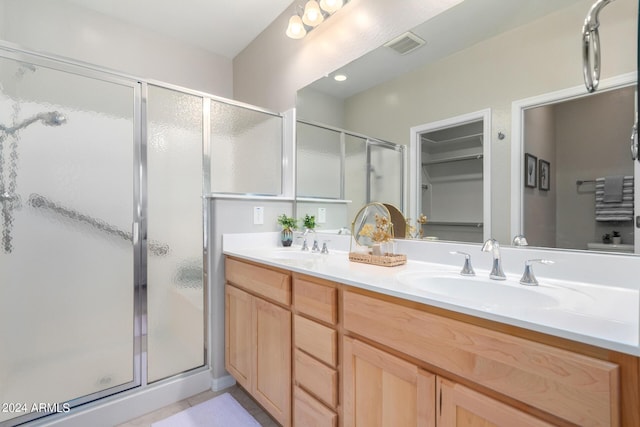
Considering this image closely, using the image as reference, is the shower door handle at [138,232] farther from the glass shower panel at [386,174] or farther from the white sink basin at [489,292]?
the white sink basin at [489,292]

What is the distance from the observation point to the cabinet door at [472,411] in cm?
65

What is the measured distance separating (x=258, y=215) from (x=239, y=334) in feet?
2.49

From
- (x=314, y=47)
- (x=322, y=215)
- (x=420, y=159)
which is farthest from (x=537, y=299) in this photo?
(x=314, y=47)

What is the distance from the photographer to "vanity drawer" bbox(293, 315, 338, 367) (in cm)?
108

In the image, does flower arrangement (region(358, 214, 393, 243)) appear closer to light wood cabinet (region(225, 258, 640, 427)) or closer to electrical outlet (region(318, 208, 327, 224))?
light wood cabinet (region(225, 258, 640, 427))

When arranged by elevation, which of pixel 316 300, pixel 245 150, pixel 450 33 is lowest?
pixel 316 300

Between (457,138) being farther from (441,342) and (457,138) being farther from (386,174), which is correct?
(441,342)

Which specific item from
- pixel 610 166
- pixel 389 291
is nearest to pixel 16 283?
pixel 389 291

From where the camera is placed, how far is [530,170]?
3.59ft

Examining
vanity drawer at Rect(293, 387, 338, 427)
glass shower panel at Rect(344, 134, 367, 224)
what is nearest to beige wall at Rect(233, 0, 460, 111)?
glass shower panel at Rect(344, 134, 367, 224)

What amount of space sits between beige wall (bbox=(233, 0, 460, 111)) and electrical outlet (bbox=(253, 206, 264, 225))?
0.81 metres

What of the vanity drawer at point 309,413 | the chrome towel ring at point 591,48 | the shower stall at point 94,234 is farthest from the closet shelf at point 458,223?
the shower stall at point 94,234

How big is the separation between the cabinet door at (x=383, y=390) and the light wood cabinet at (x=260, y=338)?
1.22ft

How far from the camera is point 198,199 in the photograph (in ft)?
6.03
